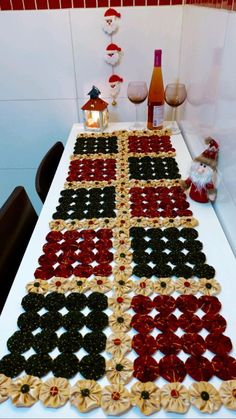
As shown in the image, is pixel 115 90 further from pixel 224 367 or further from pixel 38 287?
pixel 224 367

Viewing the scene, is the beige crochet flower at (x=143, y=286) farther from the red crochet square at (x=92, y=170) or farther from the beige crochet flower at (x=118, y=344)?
the red crochet square at (x=92, y=170)

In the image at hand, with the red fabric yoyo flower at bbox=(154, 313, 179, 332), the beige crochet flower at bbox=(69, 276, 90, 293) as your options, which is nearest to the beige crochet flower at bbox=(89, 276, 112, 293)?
the beige crochet flower at bbox=(69, 276, 90, 293)

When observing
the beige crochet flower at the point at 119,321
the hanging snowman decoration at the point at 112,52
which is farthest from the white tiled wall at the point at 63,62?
the beige crochet flower at the point at 119,321

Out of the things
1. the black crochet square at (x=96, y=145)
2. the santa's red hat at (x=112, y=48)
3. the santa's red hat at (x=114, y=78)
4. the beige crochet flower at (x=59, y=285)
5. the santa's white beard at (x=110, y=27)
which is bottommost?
the beige crochet flower at (x=59, y=285)

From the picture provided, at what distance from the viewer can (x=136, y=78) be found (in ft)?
4.75

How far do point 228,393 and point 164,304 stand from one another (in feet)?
0.58

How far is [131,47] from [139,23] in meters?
0.09

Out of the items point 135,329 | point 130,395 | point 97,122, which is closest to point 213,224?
point 135,329

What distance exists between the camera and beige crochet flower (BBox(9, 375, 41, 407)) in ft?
1.53

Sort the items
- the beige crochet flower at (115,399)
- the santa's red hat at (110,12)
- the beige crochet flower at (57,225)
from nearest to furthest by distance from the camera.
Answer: the beige crochet flower at (115,399) → the beige crochet flower at (57,225) → the santa's red hat at (110,12)

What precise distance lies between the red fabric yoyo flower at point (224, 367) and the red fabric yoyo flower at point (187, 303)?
93mm

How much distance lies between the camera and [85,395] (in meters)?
0.47

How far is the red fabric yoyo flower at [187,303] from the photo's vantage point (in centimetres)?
59

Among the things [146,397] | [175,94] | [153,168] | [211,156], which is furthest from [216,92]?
[146,397]
